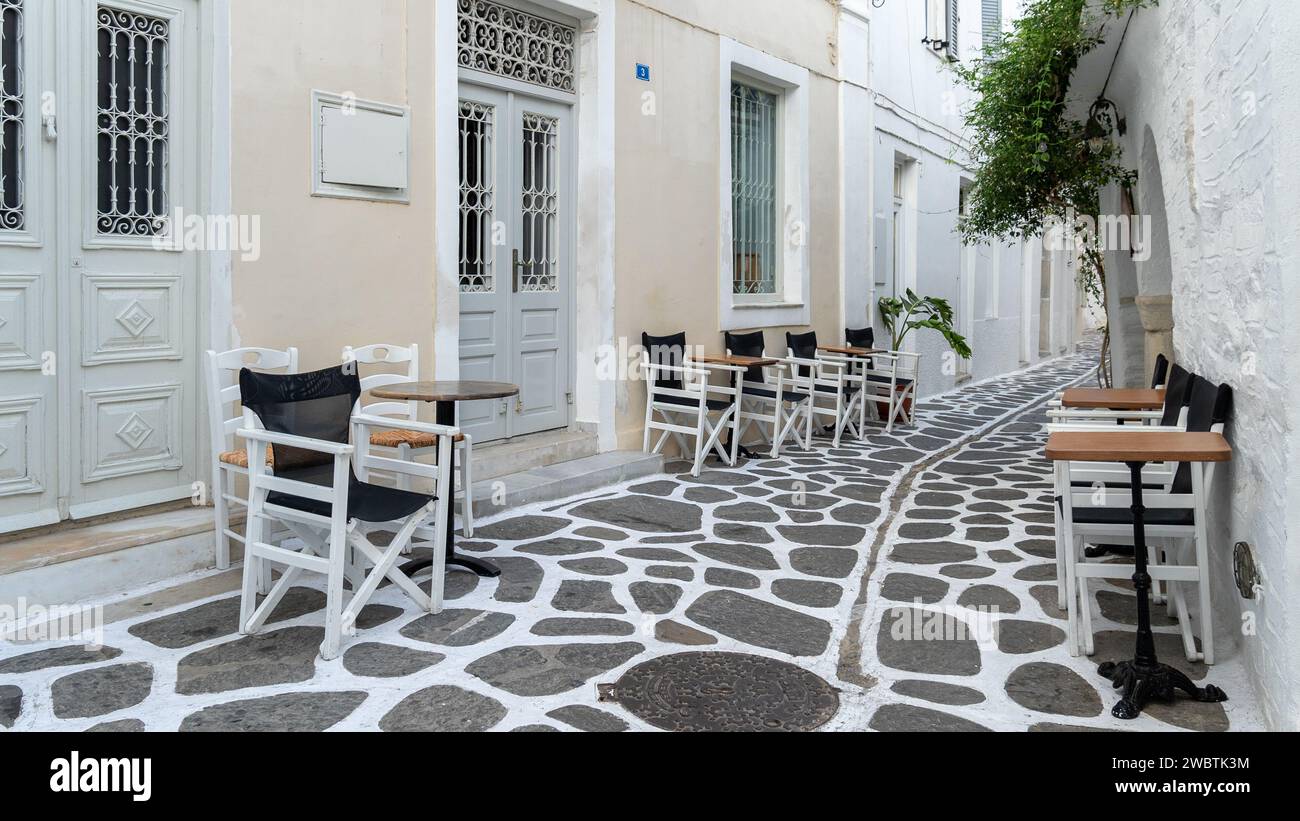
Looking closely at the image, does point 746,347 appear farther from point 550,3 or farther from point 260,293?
point 260,293

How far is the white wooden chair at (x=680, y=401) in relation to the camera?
7.74 meters

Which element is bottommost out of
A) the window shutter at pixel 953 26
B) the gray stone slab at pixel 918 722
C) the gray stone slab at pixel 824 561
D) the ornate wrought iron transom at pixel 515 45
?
the gray stone slab at pixel 918 722

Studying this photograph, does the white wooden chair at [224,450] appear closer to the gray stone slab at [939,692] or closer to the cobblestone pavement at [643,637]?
the cobblestone pavement at [643,637]

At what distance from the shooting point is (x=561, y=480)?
22.0 feet

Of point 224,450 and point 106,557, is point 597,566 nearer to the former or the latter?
point 224,450

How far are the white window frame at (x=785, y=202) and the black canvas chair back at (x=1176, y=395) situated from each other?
15.0 feet

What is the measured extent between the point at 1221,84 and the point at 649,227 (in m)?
4.69

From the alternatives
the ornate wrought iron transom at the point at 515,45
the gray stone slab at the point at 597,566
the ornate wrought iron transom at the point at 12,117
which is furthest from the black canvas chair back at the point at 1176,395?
the ornate wrought iron transom at the point at 12,117

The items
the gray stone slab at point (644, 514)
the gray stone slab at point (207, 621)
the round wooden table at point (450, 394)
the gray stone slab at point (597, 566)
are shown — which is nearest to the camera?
the gray stone slab at point (207, 621)

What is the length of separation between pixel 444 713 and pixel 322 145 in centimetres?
330

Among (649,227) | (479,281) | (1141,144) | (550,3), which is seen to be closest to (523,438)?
(479,281)

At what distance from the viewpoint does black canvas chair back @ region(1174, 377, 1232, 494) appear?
3.89m

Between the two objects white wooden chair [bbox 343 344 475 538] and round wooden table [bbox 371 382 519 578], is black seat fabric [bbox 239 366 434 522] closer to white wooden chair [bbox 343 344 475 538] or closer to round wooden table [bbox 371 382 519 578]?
round wooden table [bbox 371 382 519 578]

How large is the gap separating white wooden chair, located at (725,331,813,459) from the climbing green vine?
205 cm
